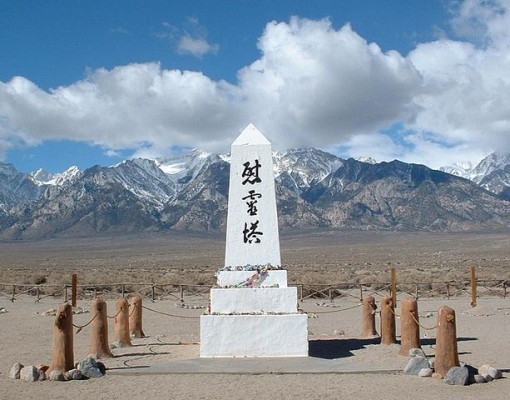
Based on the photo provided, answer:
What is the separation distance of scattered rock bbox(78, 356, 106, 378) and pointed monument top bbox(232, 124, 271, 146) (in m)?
5.15

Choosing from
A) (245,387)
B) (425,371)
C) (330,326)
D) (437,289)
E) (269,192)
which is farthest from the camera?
(437,289)

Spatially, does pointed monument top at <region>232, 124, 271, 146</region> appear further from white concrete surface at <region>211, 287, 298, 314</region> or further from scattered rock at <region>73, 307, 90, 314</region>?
scattered rock at <region>73, 307, 90, 314</region>

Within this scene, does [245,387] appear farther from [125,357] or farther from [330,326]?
[330,326]

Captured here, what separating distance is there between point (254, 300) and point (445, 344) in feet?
12.5

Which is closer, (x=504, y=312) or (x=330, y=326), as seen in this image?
(x=330, y=326)

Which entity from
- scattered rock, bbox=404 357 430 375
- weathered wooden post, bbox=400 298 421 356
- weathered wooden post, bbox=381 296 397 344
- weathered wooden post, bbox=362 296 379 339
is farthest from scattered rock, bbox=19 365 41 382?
weathered wooden post, bbox=362 296 379 339

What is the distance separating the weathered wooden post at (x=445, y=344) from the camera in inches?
444

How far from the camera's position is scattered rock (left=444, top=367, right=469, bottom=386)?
35.6ft

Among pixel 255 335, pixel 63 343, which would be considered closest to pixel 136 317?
pixel 255 335

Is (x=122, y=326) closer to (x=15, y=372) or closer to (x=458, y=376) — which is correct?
(x=15, y=372)

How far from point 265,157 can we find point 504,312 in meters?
12.5

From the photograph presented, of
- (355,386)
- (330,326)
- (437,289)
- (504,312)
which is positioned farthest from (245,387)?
(437,289)

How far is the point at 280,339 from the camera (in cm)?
1313

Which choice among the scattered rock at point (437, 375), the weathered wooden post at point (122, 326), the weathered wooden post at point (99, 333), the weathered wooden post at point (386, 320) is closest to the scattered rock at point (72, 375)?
the weathered wooden post at point (99, 333)
